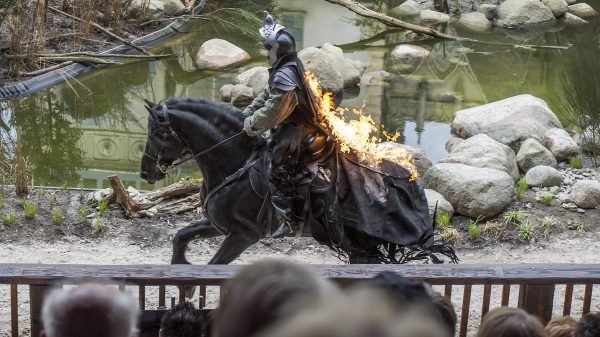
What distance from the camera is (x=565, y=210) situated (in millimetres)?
9289

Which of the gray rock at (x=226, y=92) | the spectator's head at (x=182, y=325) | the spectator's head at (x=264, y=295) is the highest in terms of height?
the spectator's head at (x=264, y=295)

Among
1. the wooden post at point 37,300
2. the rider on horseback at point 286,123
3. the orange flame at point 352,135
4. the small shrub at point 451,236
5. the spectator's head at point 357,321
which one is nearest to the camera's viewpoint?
the spectator's head at point 357,321

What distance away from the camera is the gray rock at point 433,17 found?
1981cm

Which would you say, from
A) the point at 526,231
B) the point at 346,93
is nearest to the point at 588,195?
the point at 526,231

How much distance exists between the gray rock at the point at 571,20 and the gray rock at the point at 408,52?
4340mm

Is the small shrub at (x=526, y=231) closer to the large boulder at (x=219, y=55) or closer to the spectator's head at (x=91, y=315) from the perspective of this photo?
the spectator's head at (x=91, y=315)

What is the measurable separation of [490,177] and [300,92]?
11.6 feet

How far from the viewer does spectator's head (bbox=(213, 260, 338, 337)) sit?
2.14 m

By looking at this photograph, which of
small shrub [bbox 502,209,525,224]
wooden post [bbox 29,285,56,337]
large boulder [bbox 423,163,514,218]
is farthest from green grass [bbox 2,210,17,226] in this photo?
small shrub [bbox 502,209,525,224]

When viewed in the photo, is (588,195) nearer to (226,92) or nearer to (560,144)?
(560,144)

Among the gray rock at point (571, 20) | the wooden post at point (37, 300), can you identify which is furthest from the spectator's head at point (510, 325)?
the gray rock at point (571, 20)

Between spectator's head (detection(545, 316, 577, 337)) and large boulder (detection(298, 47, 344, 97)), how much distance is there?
419 inches

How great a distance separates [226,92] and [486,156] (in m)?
5.16

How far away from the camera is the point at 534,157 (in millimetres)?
10664
